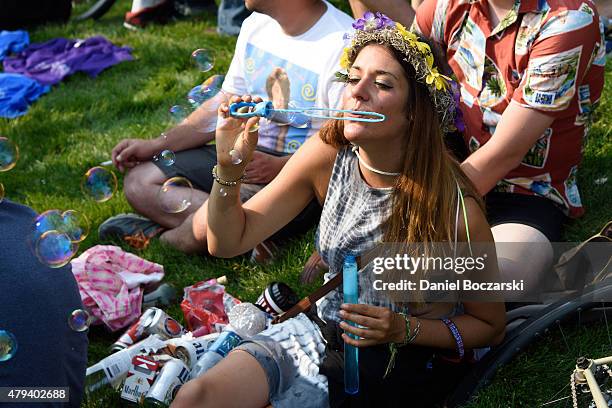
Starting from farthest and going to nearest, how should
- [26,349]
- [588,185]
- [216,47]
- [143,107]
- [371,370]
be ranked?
1. [216,47]
2. [143,107]
3. [588,185]
4. [371,370]
5. [26,349]

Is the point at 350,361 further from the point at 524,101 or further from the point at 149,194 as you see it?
the point at 149,194

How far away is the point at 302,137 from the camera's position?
362cm

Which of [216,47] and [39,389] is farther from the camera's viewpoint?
[216,47]

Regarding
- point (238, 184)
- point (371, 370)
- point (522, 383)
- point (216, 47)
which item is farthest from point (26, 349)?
point (216, 47)

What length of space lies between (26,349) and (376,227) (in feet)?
3.37

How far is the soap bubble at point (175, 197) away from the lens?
3682 mm

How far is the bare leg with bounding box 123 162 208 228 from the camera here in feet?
12.5

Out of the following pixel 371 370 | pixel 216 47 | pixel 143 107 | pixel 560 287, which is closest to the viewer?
pixel 371 370

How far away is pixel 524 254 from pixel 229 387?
1.13 metres

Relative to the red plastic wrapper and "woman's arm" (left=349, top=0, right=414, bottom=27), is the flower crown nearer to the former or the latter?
the red plastic wrapper

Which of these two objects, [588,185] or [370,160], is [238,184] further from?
[588,185]

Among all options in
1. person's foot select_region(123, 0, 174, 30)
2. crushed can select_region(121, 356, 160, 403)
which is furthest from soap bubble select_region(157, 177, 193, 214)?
person's foot select_region(123, 0, 174, 30)

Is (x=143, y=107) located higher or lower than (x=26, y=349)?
lower

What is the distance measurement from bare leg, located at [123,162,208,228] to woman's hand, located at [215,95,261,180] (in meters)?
1.36
